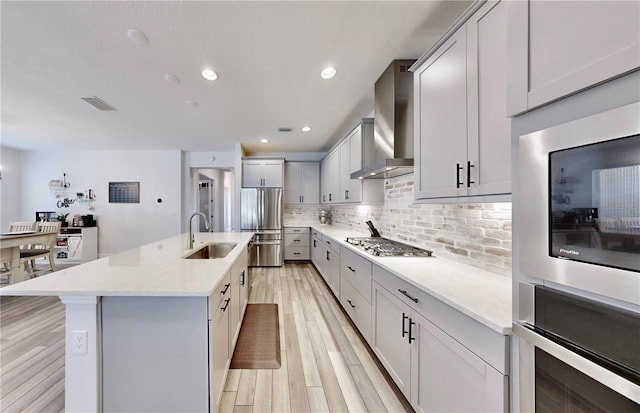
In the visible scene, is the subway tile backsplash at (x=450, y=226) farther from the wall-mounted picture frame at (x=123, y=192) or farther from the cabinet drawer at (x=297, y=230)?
the wall-mounted picture frame at (x=123, y=192)

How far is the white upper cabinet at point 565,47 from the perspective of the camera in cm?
57

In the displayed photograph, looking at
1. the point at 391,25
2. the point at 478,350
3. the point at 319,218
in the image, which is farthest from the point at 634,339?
the point at 319,218

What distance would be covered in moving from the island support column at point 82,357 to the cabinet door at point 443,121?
212 cm

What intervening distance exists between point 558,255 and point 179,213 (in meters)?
6.61

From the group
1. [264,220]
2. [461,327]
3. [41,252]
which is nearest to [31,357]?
[41,252]

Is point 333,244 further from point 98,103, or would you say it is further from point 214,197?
point 214,197

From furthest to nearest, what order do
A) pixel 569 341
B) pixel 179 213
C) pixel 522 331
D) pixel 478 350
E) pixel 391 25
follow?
pixel 179 213 < pixel 391 25 < pixel 478 350 < pixel 522 331 < pixel 569 341

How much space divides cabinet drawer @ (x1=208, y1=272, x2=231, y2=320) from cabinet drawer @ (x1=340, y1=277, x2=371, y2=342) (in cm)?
120

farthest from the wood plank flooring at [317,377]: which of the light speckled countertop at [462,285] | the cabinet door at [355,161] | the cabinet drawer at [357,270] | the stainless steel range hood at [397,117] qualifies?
the stainless steel range hood at [397,117]

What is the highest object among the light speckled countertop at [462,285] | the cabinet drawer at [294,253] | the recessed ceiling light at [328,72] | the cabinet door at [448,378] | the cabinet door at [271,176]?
the recessed ceiling light at [328,72]

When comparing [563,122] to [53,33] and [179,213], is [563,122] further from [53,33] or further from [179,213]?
[179,213]

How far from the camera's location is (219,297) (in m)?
1.56

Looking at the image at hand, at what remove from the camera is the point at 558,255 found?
71 cm

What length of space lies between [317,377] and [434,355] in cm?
101
